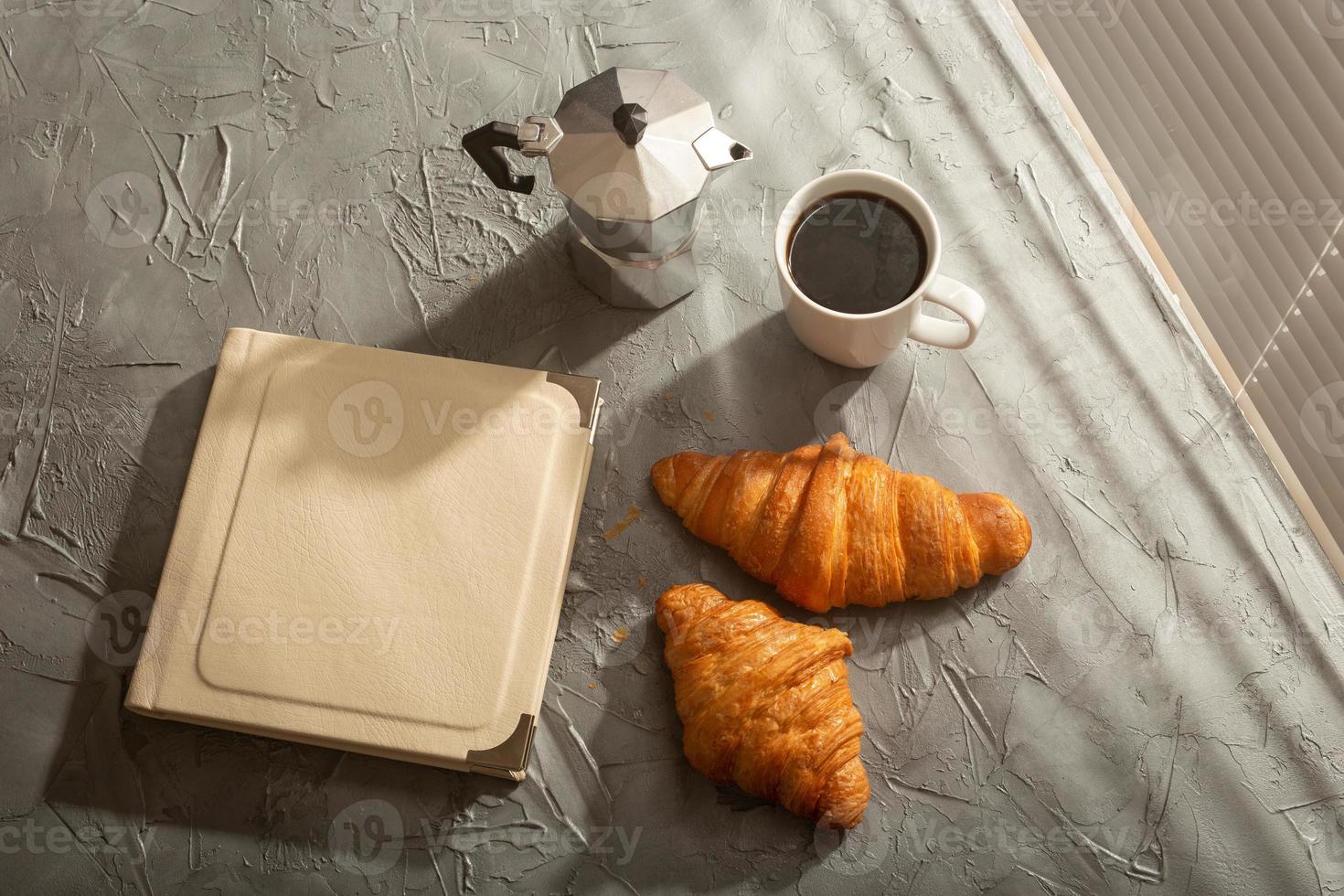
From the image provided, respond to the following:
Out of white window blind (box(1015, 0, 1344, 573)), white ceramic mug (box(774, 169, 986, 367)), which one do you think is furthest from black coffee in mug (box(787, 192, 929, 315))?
white window blind (box(1015, 0, 1344, 573))

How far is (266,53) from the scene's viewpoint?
3.68 feet

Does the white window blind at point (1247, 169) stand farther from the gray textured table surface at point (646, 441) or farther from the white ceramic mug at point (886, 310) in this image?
the white ceramic mug at point (886, 310)

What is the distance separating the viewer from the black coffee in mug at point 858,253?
875 millimetres

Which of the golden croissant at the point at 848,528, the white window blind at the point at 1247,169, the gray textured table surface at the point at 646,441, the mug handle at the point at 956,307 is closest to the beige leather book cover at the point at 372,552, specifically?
the gray textured table surface at the point at 646,441

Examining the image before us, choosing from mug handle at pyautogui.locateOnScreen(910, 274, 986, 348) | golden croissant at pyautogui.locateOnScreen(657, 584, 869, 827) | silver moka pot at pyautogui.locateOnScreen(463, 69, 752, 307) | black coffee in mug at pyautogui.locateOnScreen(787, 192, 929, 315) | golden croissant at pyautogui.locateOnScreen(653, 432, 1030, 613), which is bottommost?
golden croissant at pyautogui.locateOnScreen(657, 584, 869, 827)

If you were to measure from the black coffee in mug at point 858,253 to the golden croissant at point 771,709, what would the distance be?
0.31 meters

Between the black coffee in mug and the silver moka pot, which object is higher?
the silver moka pot

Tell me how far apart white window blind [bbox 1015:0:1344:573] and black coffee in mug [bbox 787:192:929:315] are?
0.25 metres

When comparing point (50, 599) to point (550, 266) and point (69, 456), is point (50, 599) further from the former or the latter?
point (550, 266)

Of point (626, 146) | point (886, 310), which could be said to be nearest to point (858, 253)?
point (886, 310)

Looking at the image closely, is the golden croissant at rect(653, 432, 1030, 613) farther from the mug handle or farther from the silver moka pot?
the silver moka pot

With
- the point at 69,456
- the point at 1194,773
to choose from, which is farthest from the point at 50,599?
the point at 1194,773

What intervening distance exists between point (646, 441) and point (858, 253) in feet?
0.94

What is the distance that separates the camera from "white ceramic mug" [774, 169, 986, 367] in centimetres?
86
